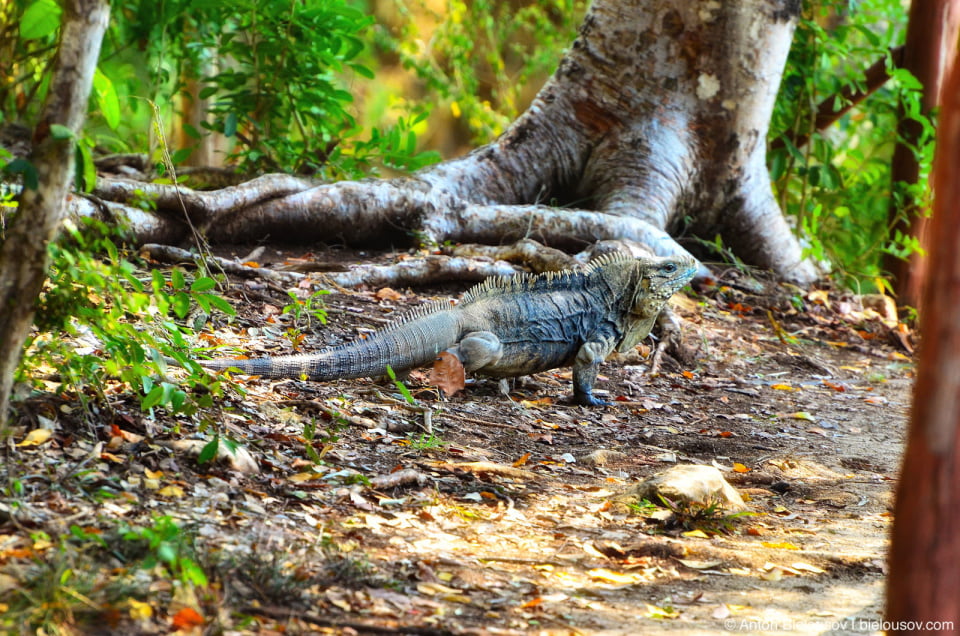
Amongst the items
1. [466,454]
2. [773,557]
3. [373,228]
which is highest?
[373,228]

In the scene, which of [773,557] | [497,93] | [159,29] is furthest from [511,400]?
[497,93]

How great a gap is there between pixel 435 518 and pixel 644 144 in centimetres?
553

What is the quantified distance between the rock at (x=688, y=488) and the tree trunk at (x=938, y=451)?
172 centimetres

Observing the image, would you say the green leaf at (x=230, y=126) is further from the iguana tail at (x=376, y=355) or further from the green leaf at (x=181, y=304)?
the green leaf at (x=181, y=304)

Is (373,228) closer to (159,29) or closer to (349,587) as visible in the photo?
(159,29)

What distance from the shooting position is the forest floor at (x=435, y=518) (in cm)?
233

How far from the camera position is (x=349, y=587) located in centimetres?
250

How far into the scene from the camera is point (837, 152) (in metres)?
9.62

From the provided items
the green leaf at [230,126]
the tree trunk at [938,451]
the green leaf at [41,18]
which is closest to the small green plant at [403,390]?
the green leaf at [41,18]

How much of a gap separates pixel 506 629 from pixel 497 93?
13.9 metres

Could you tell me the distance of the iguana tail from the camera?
14.1 feet

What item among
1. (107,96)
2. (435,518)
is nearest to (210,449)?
(435,518)

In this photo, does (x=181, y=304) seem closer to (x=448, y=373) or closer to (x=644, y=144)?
(x=448, y=373)

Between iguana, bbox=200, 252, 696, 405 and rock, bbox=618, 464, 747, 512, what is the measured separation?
160 cm
